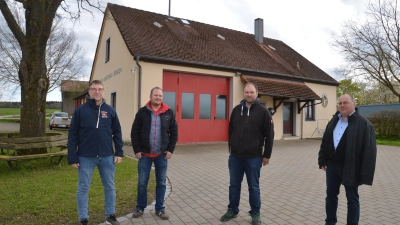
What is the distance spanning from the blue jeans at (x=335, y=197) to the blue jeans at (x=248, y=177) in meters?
0.86

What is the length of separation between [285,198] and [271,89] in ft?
34.4

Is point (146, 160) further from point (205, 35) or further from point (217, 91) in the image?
point (205, 35)

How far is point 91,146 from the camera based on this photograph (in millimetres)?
3680

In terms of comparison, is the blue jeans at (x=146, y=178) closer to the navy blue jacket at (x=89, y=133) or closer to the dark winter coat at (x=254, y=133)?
the navy blue jacket at (x=89, y=133)

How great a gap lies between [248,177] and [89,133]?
2121 millimetres

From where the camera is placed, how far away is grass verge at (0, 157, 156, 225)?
401 cm

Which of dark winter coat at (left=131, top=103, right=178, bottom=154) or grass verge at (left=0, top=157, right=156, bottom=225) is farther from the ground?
dark winter coat at (left=131, top=103, right=178, bottom=154)

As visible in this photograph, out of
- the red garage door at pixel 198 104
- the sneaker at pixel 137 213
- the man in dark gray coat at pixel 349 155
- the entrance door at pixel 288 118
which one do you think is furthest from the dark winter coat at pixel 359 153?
the entrance door at pixel 288 118

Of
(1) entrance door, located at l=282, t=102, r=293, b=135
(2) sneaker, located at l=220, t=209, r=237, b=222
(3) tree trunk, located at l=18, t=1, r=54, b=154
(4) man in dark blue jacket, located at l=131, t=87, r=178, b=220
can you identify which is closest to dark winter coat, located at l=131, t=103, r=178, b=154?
(4) man in dark blue jacket, located at l=131, t=87, r=178, b=220

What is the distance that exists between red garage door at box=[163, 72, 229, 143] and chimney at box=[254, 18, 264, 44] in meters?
7.09

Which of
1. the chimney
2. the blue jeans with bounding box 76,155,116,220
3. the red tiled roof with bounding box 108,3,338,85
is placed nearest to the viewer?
the blue jeans with bounding box 76,155,116,220

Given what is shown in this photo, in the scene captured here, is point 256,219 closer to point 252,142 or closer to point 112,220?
point 252,142

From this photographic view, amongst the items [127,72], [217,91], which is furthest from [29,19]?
[217,91]

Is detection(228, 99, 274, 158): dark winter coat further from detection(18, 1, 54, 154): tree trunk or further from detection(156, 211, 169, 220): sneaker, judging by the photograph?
detection(18, 1, 54, 154): tree trunk
